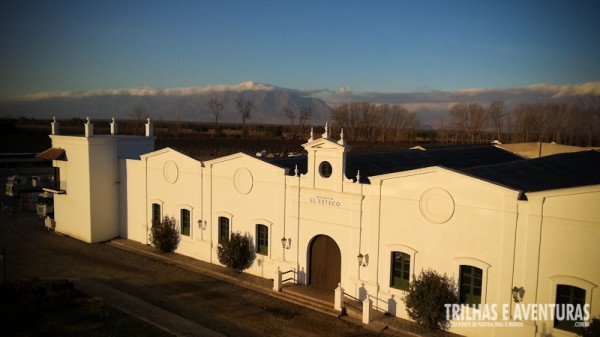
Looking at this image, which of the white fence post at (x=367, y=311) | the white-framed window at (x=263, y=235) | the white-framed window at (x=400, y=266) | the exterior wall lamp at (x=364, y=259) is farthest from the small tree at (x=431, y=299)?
Result: the white-framed window at (x=263, y=235)

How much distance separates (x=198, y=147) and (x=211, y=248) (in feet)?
192

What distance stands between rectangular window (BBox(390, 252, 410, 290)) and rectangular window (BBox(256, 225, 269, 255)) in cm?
625

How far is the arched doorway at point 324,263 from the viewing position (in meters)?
18.6

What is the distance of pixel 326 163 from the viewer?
1872cm

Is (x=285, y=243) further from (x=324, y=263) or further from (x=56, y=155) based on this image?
(x=56, y=155)

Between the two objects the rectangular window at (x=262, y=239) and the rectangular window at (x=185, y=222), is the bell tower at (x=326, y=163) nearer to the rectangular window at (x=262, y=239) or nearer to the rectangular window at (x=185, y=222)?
the rectangular window at (x=262, y=239)

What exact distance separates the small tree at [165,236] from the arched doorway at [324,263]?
8622 millimetres

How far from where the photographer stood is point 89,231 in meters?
26.2

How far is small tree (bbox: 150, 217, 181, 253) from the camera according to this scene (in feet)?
78.7

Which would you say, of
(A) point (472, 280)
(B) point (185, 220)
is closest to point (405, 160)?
(A) point (472, 280)

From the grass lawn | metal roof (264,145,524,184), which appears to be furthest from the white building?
the grass lawn

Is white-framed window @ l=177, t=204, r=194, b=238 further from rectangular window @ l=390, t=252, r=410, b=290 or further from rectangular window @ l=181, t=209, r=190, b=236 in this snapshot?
rectangular window @ l=390, t=252, r=410, b=290

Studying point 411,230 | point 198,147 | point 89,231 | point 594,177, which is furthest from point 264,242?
point 198,147

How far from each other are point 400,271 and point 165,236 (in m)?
13.1
